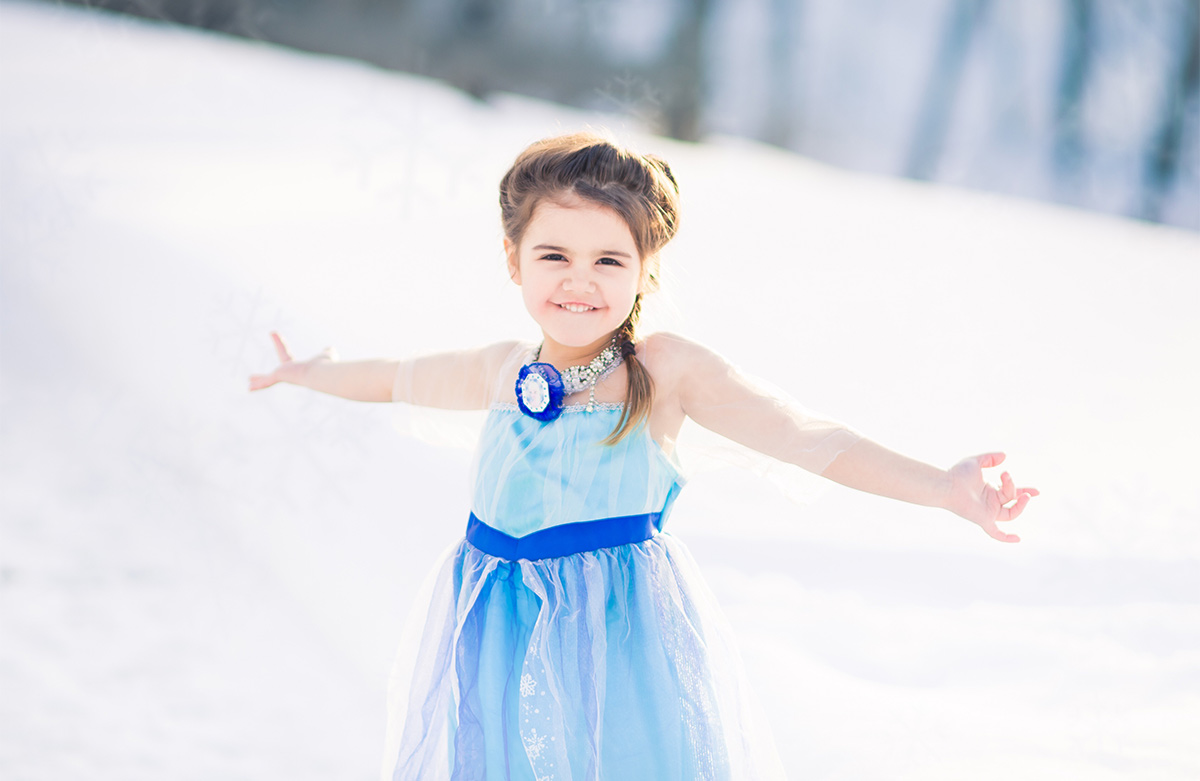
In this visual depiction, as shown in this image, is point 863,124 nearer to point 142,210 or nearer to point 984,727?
point 984,727

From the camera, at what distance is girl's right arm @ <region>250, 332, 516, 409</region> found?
107cm

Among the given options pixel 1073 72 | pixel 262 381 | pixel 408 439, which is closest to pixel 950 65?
pixel 1073 72

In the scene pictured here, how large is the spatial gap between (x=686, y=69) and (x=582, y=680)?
1733mm

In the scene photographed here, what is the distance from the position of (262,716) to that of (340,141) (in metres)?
1.39

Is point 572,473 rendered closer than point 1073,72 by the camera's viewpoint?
Yes

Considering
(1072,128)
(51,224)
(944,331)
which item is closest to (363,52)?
(51,224)

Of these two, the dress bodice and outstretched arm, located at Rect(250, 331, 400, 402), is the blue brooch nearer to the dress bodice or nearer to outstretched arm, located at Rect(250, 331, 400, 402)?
the dress bodice

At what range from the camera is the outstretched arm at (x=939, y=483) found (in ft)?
2.59

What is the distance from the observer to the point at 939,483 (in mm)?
809

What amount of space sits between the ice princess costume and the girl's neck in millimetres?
68

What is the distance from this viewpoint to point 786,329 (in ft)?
7.02

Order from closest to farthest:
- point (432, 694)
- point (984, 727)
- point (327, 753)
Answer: point (432, 694) → point (327, 753) → point (984, 727)

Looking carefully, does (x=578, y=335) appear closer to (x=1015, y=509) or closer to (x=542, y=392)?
(x=542, y=392)

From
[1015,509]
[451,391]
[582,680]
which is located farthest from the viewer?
[451,391]
